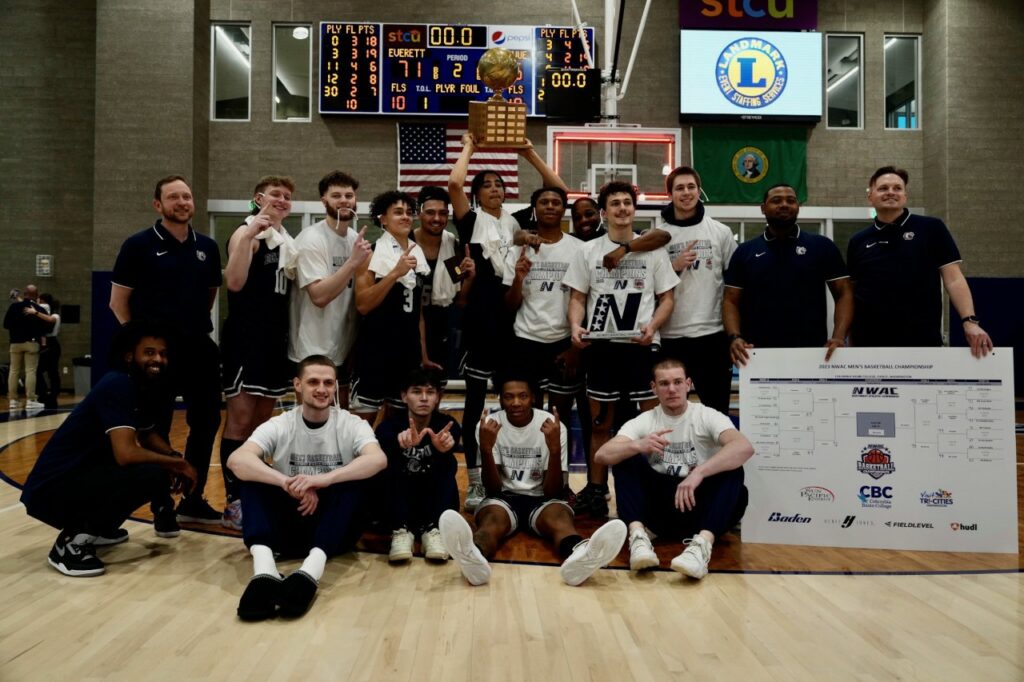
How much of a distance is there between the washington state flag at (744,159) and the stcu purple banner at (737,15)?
1631 millimetres

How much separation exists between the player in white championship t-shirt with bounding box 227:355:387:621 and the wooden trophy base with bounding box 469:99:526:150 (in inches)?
98.3

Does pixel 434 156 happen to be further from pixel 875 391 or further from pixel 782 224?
pixel 875 391

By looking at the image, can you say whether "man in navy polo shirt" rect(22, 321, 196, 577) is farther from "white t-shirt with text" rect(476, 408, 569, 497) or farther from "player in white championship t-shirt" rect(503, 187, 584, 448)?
"player in white championship t-shirt" rect(503, 187, 584, 448)

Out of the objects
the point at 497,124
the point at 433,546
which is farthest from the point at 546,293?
the point at 433,546

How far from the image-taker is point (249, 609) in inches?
109

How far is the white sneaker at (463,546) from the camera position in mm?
3014

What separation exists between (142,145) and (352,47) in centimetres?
351

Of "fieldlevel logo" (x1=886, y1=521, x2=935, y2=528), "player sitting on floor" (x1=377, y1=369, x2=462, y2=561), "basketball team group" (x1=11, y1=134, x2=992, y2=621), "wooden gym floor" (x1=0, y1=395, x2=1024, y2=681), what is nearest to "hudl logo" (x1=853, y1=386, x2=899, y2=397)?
"basketball team group" (x1=11, y1=134, x2=992, y2=621)

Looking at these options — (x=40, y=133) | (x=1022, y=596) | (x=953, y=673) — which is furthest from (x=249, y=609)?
(x=40, y=133)

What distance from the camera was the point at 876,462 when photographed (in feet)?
12.6

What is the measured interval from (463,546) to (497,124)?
338 centimetres

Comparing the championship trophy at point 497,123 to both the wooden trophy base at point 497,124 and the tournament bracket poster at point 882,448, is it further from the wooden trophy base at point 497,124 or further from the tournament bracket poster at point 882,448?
the tournament bracket poster at point 882,448

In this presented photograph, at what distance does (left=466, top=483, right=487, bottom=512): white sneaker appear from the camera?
452 centimetres

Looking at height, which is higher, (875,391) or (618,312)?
(618,312)
